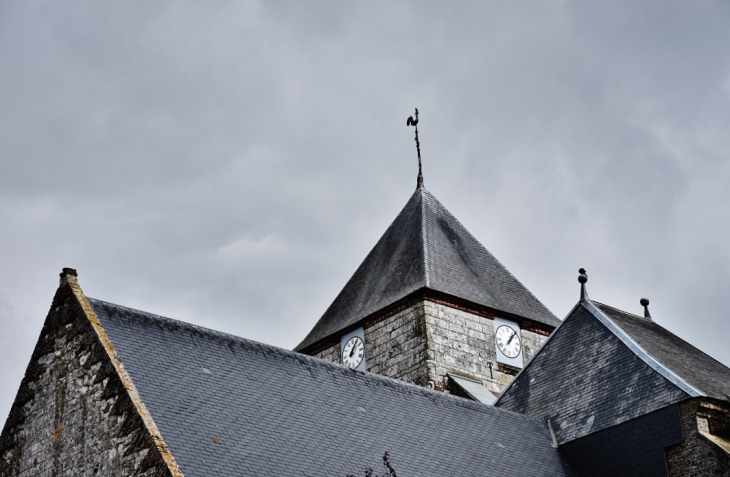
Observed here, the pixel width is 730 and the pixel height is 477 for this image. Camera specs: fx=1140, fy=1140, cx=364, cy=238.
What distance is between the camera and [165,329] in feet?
45.2

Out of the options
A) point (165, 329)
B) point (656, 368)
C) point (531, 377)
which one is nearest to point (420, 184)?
point (531, 377)

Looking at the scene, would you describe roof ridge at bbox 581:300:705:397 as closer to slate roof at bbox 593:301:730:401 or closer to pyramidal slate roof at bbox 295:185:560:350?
slate roof at bbox 593:301:730:401

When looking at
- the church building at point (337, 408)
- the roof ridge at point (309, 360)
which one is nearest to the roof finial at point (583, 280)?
the church building at point (337, 408)

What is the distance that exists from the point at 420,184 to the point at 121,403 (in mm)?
14774

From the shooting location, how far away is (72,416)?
40.4 ft

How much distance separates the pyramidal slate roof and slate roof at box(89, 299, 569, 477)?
21.6 feet

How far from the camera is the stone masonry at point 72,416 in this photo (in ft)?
37.5

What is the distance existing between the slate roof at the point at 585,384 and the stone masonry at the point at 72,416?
6.89 meters

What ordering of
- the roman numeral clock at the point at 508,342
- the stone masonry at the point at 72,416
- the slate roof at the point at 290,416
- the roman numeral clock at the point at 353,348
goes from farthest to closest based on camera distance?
the roman numeral clock at the point at 353,348
the roman numeral clock at the point at 508,342
the slate roof at the point at 290,416
the stone masonry at the point at 72,416

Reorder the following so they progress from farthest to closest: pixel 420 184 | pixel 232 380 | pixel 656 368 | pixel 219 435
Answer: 1. pixel 420 184
2. pixel 656 368
3. pixel 232 380
4. pixel 219 435

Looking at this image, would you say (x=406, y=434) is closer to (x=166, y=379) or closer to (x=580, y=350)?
(x=166, y=379)

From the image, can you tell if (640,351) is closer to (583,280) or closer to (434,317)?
(583,280)

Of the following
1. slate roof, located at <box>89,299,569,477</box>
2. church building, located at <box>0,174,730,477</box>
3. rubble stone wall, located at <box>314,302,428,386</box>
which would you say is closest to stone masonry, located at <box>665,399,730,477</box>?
church building, located at <box>0,174,730,477</box>

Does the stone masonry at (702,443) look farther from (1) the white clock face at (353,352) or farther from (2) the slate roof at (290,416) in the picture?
(1) the white clock face at (353,352)
